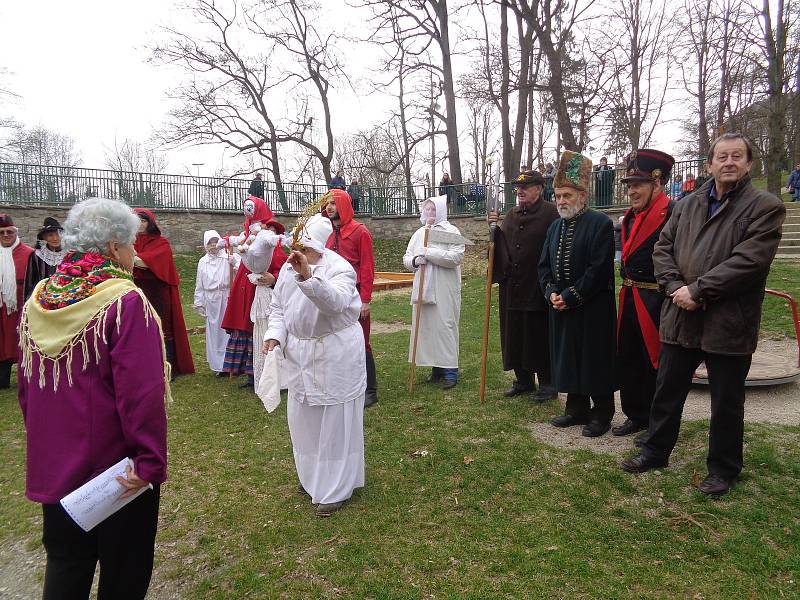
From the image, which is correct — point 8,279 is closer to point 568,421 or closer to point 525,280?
point 525,280

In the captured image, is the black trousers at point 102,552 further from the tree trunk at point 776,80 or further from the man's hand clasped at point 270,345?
the tree trunk at point 776,80

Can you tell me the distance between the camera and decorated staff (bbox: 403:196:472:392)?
256 inches

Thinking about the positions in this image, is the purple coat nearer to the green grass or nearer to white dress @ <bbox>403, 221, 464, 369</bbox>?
the green grass

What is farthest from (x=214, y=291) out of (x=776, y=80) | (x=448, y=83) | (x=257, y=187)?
(x=776, y=80)

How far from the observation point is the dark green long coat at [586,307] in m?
4.59

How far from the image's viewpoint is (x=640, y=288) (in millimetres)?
4344

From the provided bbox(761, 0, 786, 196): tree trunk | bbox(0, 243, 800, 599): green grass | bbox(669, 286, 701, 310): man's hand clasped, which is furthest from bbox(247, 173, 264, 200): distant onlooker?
bbox(669, 286, 701, 310): man's hand clasped

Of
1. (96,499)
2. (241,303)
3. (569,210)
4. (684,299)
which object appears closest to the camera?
(96,499)

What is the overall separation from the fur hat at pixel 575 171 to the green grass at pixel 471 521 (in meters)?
2.10

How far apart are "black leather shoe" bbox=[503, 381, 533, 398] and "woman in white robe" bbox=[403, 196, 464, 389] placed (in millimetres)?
752

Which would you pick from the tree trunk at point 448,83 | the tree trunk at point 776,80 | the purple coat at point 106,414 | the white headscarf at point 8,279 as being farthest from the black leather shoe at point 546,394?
the tree trunk at point 448,83

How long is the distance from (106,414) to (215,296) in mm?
5962

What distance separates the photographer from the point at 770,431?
4422 millimetres

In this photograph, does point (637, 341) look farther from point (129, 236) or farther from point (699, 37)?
point (699, 37)
